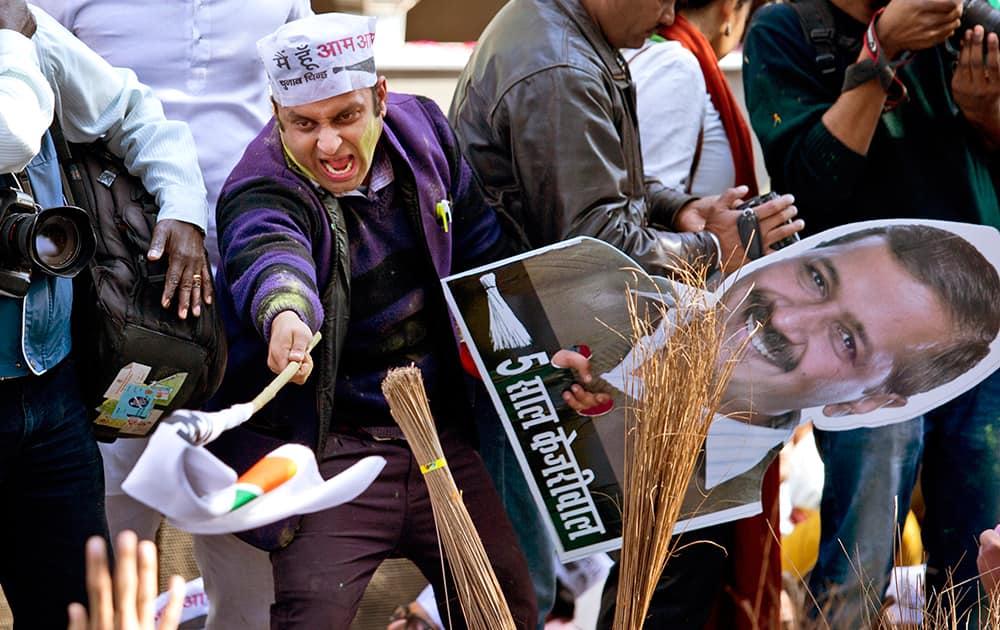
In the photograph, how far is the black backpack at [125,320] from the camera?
215 cm

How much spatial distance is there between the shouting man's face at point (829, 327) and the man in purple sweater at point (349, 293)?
543mm

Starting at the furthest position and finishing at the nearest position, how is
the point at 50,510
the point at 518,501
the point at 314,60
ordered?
the point at 518,501
the point at 314,60
the point at 50,510

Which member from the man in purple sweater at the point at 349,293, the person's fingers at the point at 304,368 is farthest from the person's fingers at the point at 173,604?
the man in purple sweater at the point at 349,293

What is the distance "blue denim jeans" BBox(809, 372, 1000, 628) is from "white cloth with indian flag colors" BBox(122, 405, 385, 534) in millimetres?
1486

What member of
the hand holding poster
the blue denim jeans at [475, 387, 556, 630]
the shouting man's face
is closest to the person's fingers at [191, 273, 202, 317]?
the hand holding poster

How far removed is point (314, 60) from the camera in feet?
7.30

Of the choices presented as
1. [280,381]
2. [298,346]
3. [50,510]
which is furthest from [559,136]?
[50,510]

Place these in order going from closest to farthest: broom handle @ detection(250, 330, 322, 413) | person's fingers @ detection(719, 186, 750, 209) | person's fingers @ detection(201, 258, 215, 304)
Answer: broom handle @ detection(250, 330, 322, 413) → person's fingers @ detection(201, 258, 215, 304) → person's fingers @ detection(719, 186, 750, 209)

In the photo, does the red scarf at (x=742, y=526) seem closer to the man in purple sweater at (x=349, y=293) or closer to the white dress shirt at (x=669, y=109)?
the white dress shirt at (x=669, y=109)

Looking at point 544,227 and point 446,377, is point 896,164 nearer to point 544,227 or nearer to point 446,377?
point 544,227

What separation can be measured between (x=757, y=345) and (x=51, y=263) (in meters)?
1.27

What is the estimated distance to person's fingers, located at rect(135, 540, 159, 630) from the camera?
136 cm

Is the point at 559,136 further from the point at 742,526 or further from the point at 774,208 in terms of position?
the point at 742,526

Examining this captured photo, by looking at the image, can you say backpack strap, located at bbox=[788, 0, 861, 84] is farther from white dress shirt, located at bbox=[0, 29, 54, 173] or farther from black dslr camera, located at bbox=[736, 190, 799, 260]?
white dress shirt, located at bbox=[0, 29, 54, 173]
